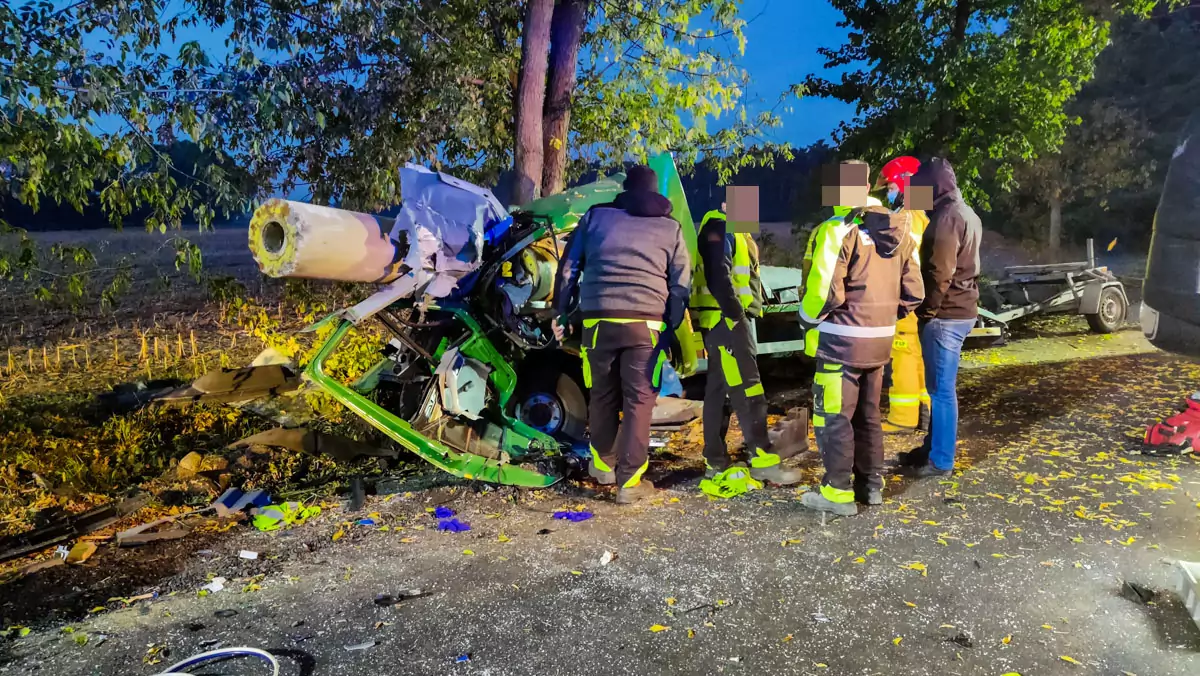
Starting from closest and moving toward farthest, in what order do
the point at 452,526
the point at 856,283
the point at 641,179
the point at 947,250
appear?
the point at 856,283 → the point at 452,526 → the point at 641,179 → the point at 947,250

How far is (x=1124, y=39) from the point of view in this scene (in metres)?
23.6

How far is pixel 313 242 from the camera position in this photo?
12.7 feet

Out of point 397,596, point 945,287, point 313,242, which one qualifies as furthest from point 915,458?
point 313,242

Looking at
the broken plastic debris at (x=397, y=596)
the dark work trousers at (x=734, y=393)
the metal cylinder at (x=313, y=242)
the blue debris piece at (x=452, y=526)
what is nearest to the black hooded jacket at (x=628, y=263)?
the dark work trousers at (x=734, y=393)

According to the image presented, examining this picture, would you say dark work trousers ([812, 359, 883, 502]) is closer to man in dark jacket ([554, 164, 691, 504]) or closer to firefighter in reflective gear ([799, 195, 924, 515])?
firefighter in reflective gear ([799, 195, 924, 515])

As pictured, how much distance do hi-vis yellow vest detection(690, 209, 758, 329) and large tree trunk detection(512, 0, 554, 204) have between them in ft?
14.1

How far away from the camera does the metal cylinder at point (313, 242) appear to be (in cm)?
382

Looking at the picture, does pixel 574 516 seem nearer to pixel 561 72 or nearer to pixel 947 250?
pixel 947 250

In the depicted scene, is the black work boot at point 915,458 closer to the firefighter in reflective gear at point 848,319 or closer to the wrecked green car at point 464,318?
the firefighter in reflective gear at point 848,319

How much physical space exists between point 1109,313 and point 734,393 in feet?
25.6

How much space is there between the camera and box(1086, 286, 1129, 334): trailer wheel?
9.84 metres

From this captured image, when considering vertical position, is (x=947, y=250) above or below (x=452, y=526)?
above

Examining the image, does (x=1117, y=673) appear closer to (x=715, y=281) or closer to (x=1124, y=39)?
(x=715, y=281)

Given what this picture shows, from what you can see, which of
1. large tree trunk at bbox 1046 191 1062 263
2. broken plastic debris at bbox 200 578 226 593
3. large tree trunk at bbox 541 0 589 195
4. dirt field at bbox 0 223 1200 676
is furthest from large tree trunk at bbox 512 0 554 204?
large tree trunk at bbox 1046 191 1062 263
